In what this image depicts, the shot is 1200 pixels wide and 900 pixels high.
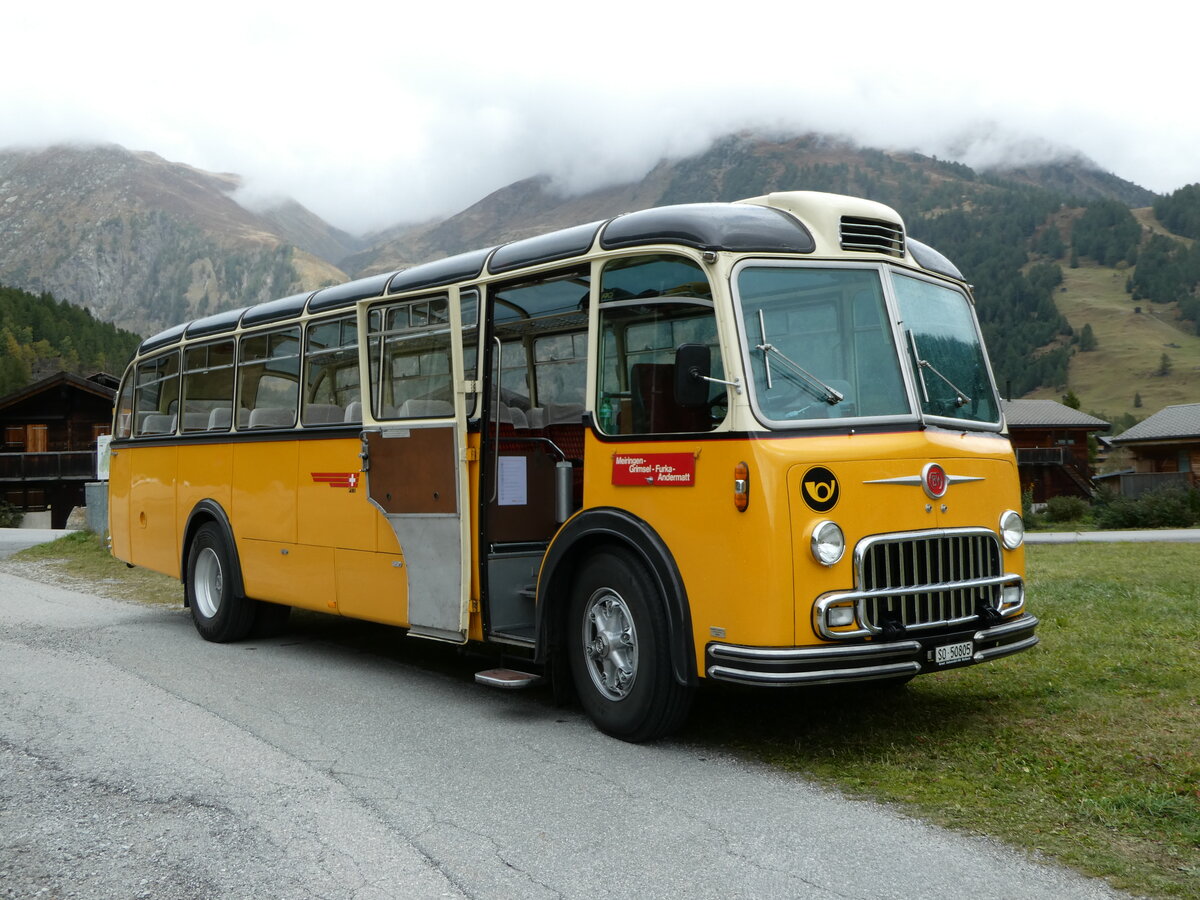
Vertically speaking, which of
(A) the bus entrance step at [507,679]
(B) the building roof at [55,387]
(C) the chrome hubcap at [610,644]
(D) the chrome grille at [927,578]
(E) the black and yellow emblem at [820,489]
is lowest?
(A) the bus entrance step at [507,679]

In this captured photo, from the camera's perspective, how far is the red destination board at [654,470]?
6.11 meters

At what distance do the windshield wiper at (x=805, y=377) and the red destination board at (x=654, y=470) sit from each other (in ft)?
2.19

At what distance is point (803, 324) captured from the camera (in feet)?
20.2

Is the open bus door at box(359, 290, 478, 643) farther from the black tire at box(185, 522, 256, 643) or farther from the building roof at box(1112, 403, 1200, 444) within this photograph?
the building roof at box(1112, 403, 1200, 444)

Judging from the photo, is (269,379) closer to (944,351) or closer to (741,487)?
(741,487)

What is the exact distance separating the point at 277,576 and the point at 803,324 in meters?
5.60

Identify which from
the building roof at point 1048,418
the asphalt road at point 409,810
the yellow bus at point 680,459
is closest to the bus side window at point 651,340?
the yellow bus at point 680,459

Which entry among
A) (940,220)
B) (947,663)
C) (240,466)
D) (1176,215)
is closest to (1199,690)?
(947,663)

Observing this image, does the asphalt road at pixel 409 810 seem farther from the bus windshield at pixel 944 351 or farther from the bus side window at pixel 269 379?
the bus side window at pixel 269 379

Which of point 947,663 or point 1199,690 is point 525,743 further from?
point 1199,690

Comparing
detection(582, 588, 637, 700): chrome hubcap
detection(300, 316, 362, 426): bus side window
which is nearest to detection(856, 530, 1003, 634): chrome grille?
detection(582, 588, 637, 700): chrome hubcap

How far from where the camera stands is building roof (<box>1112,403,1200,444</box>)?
218 ft

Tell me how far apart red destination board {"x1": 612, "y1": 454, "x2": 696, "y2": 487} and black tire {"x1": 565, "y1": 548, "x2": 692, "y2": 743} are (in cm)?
43

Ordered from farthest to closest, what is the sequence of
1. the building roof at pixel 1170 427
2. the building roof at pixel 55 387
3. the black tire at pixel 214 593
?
the building roof at pixel 1170 427 < the building roof at pixel 55 387 < the black tire at pixel 214 593
